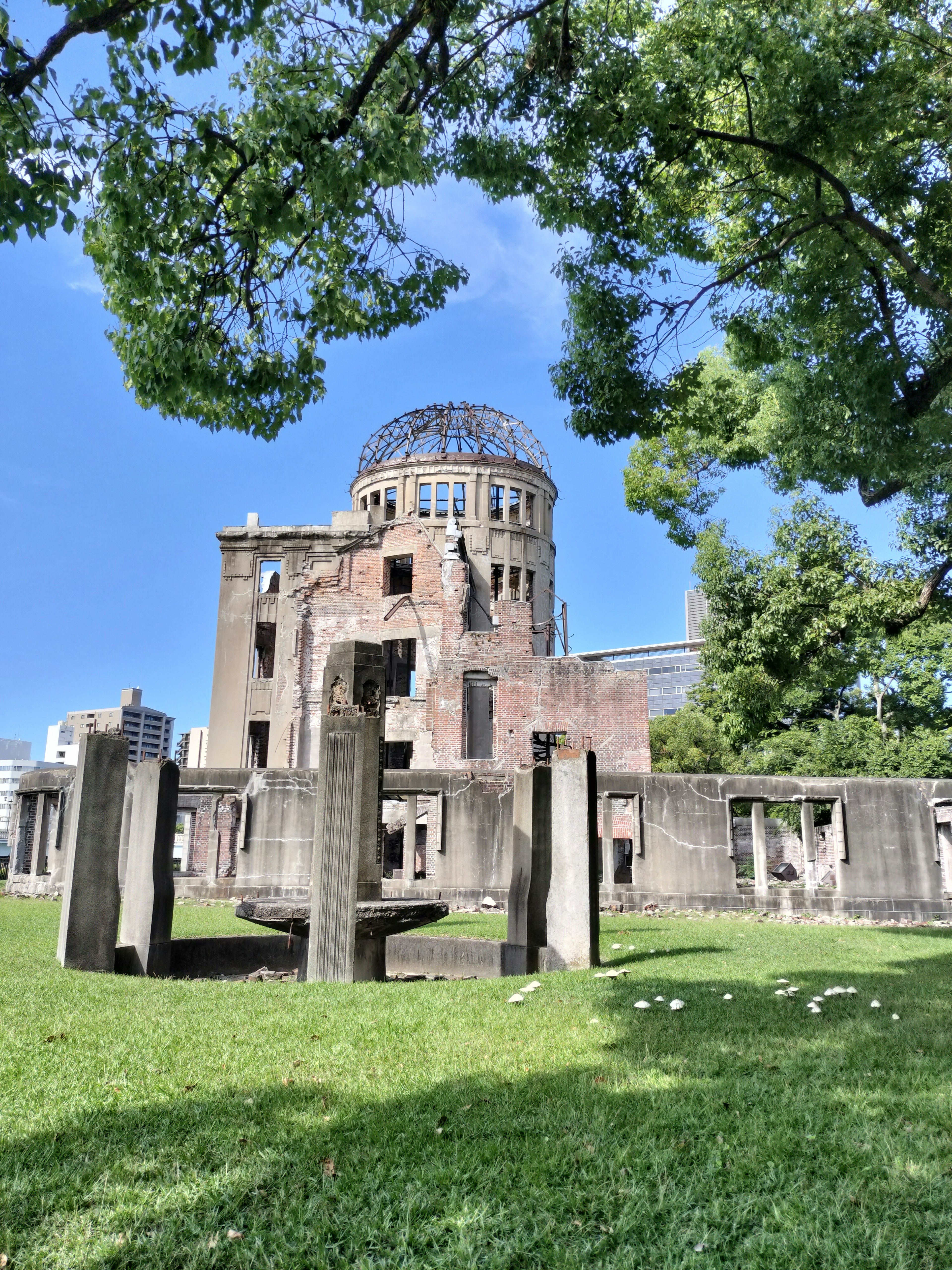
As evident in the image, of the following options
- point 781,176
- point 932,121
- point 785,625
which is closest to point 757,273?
point 781,176

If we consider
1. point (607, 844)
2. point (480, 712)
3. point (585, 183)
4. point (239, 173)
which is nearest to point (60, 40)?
point (239, 173)

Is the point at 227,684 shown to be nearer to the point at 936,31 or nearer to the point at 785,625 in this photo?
the point at 785,625

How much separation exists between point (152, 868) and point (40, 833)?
14169 millimetres

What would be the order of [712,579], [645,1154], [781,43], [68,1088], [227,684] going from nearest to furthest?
1. [645,1154]
2. [68,1088]
3. [781,43]
4. [712,579]
5. [227,684]

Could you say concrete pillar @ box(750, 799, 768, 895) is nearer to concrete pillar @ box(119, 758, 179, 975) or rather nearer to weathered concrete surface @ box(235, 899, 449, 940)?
weathered concrete surface @ box(235, 899, 449, 940)

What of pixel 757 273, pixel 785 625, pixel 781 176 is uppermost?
pixel 781 176

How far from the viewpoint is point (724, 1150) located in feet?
11.5

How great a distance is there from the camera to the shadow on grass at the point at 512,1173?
9.15 feet

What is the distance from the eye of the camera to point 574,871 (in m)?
8.53

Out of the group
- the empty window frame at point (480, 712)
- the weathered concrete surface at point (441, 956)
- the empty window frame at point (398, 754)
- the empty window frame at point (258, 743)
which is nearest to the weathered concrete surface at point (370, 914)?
the weathered concrete surface at point (441, 956)

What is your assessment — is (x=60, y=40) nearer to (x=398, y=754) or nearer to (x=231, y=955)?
(x=231, y=955)

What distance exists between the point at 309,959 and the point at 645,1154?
473 cm

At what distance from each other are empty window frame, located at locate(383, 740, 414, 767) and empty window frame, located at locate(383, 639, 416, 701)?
35 centimetres

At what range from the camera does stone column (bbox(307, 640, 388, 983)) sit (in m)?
7.54
